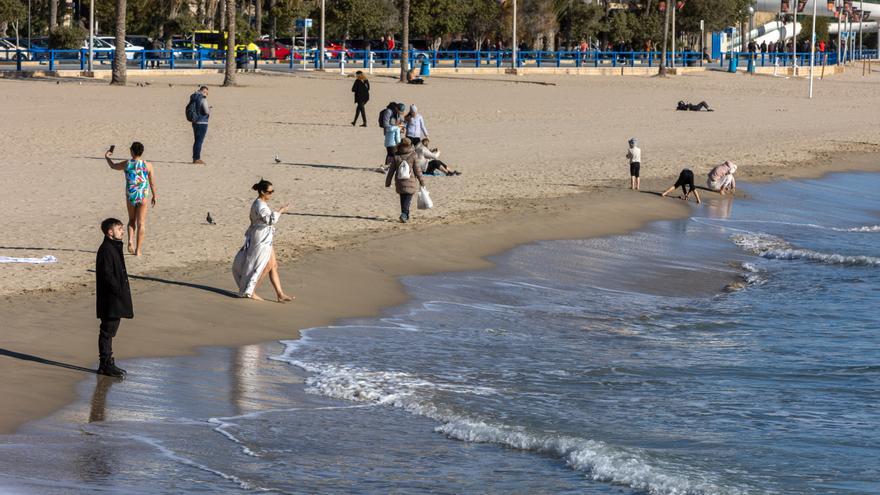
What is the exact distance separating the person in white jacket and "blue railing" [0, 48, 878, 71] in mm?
26927

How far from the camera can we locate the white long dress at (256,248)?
505 inches

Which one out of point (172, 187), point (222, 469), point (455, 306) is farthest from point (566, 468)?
Answer: point (172, 187)

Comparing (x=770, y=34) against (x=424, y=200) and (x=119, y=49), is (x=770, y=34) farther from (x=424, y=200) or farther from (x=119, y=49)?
(x=424, y=200)

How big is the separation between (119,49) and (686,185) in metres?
25.3

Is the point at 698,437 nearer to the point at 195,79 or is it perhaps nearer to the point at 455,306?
the point at 455,306

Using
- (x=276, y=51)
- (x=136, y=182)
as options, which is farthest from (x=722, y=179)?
(x=276, y=51)

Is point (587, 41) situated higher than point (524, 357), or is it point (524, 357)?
point (587, 41)

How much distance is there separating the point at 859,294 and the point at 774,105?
34.2 m

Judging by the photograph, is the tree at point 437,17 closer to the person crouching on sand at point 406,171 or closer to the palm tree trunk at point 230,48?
the palm tree trunk at point 230,48

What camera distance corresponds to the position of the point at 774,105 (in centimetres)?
4878

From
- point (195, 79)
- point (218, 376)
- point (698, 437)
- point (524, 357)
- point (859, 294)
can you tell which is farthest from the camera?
Result: point (195, 79)

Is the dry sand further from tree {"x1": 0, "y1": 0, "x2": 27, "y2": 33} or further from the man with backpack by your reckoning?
tree {"x1": 0, "y1": 0, "x2": 27, "y2": 33}

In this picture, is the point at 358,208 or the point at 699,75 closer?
the point at 358,208

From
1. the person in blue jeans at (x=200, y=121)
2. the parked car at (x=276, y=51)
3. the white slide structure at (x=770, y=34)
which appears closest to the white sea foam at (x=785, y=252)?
the person in blue jeans at (x=200, y=121)
